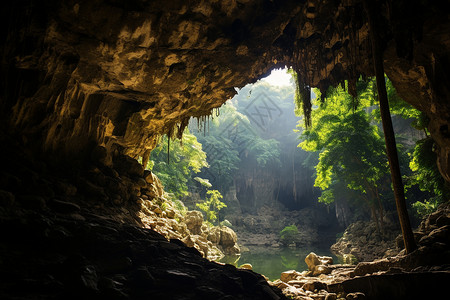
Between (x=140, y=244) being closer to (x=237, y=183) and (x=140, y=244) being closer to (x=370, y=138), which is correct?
(x=370, y=138)

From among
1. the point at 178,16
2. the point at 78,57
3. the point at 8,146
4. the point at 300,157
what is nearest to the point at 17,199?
the point at 8,146

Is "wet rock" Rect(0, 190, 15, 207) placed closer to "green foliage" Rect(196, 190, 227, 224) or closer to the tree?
the tree

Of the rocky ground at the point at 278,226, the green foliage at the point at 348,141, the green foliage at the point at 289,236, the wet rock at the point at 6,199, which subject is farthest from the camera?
the rocky ground at the point at 278,226

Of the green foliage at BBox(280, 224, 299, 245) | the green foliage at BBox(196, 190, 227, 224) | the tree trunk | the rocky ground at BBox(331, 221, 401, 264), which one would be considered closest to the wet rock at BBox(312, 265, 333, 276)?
the rocky ground at BBox(331, 221, 401, 264)

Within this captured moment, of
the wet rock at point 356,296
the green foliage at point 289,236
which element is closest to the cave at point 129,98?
the wet rock at point 356,296

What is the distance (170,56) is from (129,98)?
2346 mm

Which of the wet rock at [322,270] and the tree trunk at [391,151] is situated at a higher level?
the tree trunk at [391,151]

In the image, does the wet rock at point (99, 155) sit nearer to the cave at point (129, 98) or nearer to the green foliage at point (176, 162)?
the cave at point (129, 98)

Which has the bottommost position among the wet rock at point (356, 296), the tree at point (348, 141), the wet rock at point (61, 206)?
the wet rock at point (356, 296)

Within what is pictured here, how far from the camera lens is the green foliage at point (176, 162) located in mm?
17000

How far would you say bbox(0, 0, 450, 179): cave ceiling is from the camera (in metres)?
5.02

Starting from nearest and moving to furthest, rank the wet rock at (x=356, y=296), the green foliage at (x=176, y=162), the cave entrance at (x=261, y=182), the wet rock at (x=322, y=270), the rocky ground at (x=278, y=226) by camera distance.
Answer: the wet rock at (x=356, y=296) → the wet rock at (x=322, y=270) → the green foliage at (x=176, y=162) → the rocky ground at (x=278, y=226) → the cave entrance at (x=261, y=182)

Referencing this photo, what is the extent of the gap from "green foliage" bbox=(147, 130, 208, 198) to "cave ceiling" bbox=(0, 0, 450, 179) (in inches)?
317

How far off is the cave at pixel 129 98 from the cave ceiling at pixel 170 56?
3 centimetres
